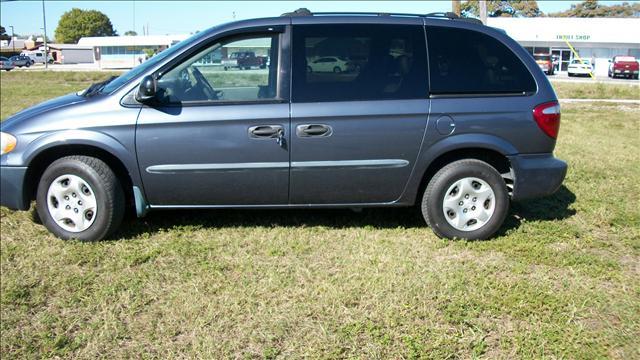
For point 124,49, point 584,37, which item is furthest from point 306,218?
point 124,49

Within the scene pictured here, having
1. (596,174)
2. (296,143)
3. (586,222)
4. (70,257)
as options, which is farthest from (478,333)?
(596,174)

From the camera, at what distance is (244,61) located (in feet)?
13.9

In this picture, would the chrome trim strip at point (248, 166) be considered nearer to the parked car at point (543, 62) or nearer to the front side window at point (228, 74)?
the front side window at point (228, 74)

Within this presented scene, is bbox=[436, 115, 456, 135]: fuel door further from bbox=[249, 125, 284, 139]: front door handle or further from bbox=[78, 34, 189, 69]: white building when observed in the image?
bbox=[78, 34, 189, 69]: white building

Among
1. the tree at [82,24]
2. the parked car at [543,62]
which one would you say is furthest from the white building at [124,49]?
the tree at [82,24]

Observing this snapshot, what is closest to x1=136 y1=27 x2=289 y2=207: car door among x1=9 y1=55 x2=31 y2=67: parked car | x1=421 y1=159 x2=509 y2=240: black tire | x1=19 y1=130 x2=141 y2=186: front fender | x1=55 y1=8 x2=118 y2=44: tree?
x1=19 y1=130 x2=141 y2=186: front fender

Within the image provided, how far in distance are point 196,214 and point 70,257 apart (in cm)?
125

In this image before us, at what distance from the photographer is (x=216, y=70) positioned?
14.0 ft

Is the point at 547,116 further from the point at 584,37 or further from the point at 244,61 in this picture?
the point at 584,37

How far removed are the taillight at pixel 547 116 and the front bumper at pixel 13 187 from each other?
4.22 meters

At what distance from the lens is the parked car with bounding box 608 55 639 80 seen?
800cm

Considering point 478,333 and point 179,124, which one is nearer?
point 478,333

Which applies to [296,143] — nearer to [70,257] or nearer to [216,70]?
[216,70]

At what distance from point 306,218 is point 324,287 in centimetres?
143
